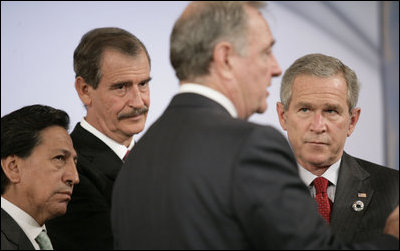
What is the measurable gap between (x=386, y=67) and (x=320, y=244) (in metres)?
4.05

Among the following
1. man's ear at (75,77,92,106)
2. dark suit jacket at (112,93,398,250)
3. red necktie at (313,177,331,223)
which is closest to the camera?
dark suit jacket at (112,93,398,250)

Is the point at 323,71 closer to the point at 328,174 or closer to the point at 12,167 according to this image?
the point at 328,174

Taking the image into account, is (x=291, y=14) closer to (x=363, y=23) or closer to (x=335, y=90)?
(x=363, y=23)

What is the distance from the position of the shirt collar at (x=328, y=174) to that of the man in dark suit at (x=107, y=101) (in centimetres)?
66

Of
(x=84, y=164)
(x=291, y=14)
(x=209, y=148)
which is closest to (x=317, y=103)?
(x=84, y=164)

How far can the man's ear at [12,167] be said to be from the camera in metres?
2.56

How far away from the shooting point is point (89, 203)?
8.59ft

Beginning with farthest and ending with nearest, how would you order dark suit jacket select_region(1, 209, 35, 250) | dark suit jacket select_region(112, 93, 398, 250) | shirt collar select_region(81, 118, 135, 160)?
shirt collar select_region(81, 118, 135, 160) < dark suit jacket select_region(1, 209, 35, 250) < dark suit jacket select_region(112, 93, 398, 250)

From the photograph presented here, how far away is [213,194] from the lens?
170 cm

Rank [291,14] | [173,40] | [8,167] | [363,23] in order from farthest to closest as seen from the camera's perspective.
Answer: [363,23] < [291,14] < [8,167] < [173,40]

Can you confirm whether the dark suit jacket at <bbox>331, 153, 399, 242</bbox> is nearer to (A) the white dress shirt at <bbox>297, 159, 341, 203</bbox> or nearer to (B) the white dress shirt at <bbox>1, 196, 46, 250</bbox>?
(A) the white dress shirt at <bbox>297, 159, 341, 203</bbox>

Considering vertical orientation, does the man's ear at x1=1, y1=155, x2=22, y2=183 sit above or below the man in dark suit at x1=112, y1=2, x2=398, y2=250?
below

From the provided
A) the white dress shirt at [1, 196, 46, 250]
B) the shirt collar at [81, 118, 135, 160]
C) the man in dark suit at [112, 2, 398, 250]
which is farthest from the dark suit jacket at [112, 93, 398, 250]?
the shirt collar at [81, 118, 135, 160]

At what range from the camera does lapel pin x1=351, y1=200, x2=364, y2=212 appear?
2.57m
